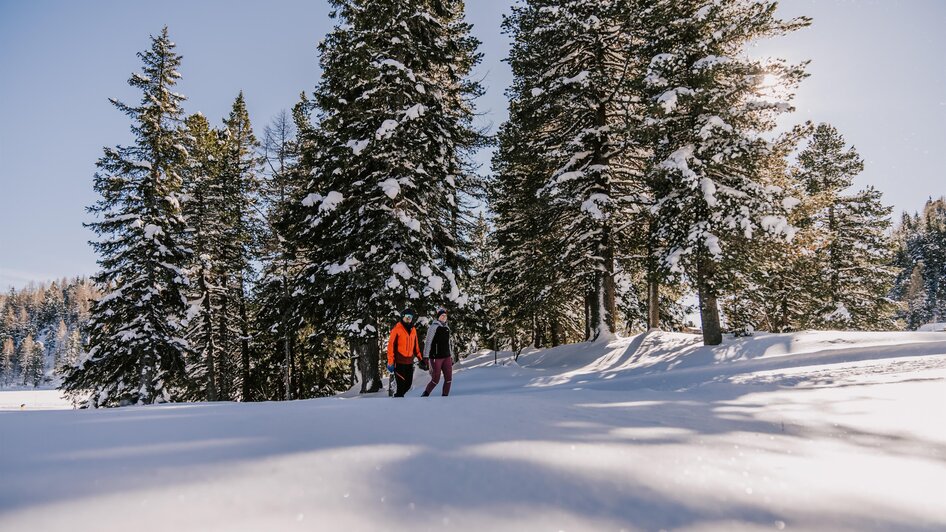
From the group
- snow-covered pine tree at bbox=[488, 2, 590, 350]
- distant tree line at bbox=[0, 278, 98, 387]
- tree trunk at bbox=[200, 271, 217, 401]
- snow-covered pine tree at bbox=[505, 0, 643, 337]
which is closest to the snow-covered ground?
snow-covered pine tree at bbox=[505, 0, 643, 337]

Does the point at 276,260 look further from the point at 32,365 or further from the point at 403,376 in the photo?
the point at 32,365

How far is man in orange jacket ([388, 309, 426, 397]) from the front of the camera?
29.6ft

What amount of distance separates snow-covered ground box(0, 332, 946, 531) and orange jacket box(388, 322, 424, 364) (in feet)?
12.9

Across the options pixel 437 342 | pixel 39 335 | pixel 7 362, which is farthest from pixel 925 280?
pixel 39 335

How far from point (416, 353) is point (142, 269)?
622 inches

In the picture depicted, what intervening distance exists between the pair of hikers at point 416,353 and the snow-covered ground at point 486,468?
3.92 m

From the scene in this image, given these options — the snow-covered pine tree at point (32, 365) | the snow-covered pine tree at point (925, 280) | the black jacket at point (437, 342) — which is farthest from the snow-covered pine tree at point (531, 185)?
the snow-covered pine tree at point (32, 365)

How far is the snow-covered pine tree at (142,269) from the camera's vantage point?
59.9ft

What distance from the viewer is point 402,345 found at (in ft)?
30.0

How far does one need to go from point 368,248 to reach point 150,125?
42.7ft

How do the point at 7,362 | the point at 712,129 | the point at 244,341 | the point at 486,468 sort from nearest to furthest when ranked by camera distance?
the point at 486,468 → the point at 712,129 → the point at 244,341 → the point at 7,362

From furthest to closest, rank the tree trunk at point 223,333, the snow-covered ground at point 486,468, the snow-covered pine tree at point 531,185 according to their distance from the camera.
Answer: the tree trunk at point 223,333, the snow-covered pine tree at point 531,185, the snow-covered ground at point 486,468

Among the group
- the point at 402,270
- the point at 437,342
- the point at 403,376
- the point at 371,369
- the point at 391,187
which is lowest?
the point at 371,369

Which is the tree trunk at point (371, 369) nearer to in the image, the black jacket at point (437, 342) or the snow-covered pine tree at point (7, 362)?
the black jacket at point (437, 342)
